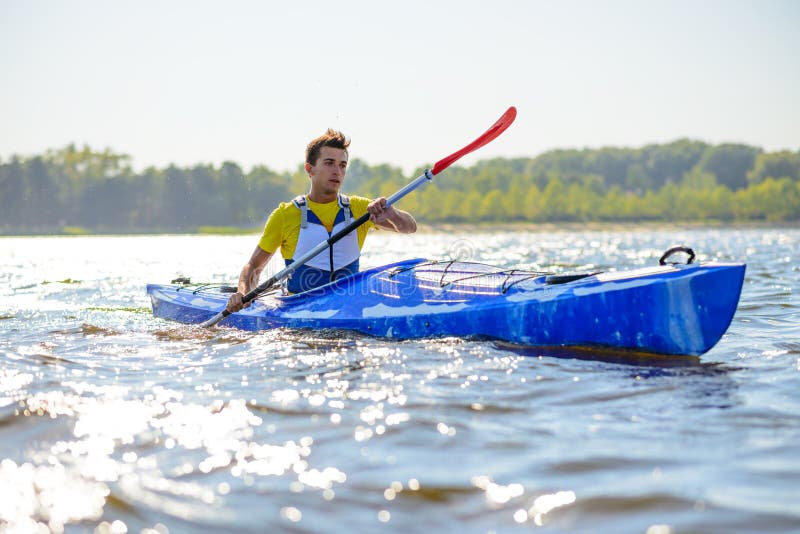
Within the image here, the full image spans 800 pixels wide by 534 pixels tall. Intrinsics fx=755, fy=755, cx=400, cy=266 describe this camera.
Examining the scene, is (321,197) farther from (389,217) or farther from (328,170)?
(389,217)

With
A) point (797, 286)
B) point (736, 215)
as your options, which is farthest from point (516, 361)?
point (736, 215)

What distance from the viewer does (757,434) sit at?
10.1ft

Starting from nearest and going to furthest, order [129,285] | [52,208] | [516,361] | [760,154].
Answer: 1. [516,361]
2. [129,285]
3. [52,208]
4. [760,154]

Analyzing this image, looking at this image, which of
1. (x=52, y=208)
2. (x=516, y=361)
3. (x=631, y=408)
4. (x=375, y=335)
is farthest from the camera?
(x=52, y=208)

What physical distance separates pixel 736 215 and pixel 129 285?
107 meters

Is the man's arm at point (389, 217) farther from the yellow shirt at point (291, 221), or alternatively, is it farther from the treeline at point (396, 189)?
the treeline at point (396, 189)

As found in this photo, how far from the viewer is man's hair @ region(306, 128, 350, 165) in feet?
19.8

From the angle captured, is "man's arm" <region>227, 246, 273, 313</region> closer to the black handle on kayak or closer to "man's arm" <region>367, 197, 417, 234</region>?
"man's arm" <region>367, 197, 417, 234</region>

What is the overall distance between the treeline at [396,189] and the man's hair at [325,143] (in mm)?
77266

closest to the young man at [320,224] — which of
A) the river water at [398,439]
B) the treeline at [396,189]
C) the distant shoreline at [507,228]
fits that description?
the river water at [398,439]

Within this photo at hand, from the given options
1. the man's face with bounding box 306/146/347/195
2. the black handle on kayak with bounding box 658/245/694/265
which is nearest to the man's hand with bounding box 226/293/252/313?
the man's face with bounding box 306/146/347/195

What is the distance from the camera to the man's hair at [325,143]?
6.03 meters

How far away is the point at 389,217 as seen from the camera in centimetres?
575

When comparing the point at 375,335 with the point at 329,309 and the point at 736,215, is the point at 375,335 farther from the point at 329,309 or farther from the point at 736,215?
the point at 736,215
